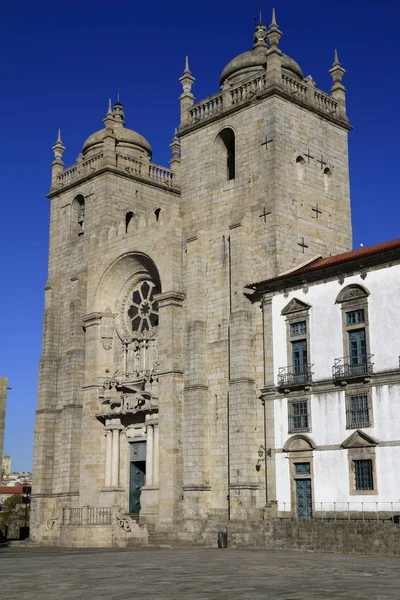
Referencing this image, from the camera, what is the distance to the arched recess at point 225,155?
35.1 metres

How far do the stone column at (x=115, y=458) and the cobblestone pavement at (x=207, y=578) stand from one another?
1299cm

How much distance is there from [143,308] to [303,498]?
1364 cm

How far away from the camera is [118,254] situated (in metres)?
37.6

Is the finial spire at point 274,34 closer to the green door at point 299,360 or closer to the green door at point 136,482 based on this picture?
the green door at point 299,360

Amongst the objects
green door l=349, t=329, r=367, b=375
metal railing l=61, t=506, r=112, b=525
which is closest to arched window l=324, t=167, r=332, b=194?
green door l=349, t=329, r=367, b=375

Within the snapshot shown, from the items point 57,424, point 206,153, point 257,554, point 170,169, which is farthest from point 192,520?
point 170,169

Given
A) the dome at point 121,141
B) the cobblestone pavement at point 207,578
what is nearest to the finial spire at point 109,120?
the dome at point 121,141

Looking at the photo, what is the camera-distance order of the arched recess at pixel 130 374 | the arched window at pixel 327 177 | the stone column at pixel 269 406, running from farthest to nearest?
the arched window at pixel 327 177 → the arched recess at pixel 130 374 → the stone column at pixel 269 406

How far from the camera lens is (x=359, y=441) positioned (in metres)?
25.6

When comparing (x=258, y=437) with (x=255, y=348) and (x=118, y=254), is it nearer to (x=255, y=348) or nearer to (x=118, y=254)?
(x=255, y=348)

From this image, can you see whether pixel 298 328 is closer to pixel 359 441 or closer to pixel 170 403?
pixel 359 441

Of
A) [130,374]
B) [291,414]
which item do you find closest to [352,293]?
[291,414]

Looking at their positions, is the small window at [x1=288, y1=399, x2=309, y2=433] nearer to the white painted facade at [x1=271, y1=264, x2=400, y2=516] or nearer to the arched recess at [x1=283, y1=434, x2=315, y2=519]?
the white painted facade at [x1=271, y1=264, x2=400, y2=516]

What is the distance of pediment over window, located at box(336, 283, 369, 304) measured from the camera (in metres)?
26.6
